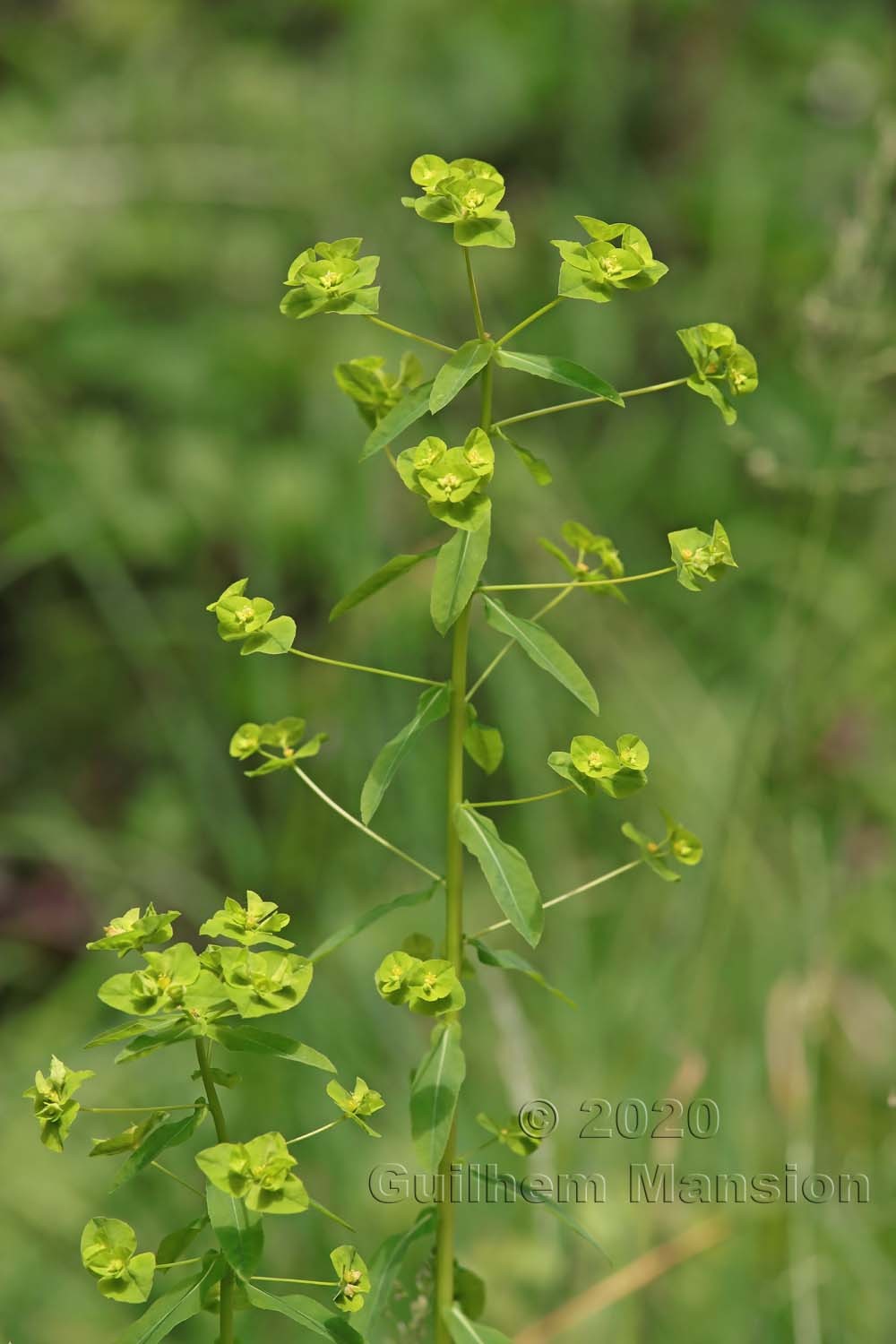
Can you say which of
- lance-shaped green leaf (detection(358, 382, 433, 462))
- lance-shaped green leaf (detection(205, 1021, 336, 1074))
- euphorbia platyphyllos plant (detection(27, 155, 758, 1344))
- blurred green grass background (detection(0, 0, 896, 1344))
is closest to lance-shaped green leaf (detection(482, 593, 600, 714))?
euphorbia platyphyllos plant (detection(27, 155, 758, 1344))

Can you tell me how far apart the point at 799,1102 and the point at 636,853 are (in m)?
0.63

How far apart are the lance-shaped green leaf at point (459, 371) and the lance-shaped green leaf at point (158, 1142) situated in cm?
33

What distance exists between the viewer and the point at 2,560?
2359 mm

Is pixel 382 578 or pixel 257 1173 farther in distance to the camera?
pixel 382 578

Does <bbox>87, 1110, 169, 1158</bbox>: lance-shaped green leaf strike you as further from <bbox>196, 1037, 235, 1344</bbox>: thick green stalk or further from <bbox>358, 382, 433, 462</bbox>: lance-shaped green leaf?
<bbox>358, 382, 433, 462</bbox>: lance-shaped green leaf

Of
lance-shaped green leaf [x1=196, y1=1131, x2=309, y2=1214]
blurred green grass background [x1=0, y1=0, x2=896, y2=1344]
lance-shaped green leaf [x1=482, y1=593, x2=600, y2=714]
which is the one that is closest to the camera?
lance-shaped green leaf [x1=196, y1=1131, x2=309, y2=1214]

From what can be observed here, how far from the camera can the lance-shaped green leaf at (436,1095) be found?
644 millimetres

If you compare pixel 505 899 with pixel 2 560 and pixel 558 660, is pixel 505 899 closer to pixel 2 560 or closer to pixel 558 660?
pixel 558 660

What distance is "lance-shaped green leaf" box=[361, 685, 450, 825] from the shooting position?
70cm

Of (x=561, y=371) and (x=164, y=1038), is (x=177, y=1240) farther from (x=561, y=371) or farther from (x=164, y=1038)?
(x=561, y=371)

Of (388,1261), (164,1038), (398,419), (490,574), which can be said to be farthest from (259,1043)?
(490,574)

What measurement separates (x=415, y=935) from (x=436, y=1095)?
0.36ft

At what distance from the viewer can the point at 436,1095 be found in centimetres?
A: 66

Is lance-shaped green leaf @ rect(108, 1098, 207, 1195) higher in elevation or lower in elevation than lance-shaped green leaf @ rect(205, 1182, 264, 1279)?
higher
